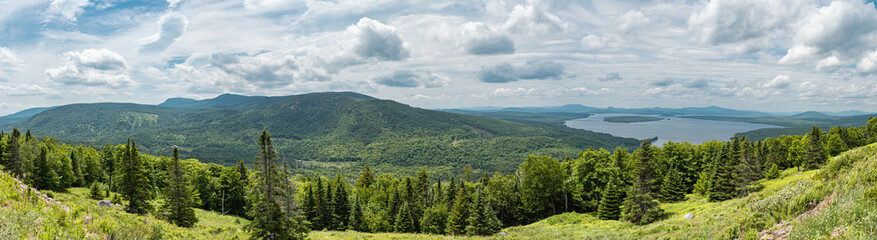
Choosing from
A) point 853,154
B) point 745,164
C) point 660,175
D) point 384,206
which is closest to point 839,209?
point 853,154

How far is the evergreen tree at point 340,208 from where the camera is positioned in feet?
140

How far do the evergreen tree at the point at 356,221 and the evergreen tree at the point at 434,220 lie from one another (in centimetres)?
746

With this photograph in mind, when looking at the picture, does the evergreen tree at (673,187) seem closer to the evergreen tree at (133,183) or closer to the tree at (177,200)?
the tree at (177,200)

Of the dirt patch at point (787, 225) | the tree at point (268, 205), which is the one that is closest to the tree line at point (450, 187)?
the tree at point (268, 205)

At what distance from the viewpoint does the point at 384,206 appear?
50.6 meters

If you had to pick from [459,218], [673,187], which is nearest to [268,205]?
[459,218]

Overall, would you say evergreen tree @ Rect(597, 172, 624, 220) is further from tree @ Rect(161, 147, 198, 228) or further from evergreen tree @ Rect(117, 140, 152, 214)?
evergreen tree @ Rect(117, 140, 152, 214)

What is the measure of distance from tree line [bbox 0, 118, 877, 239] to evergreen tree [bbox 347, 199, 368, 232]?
14cm

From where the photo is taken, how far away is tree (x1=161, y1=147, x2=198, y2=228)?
1073 inches

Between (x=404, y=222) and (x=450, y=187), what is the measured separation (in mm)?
8875

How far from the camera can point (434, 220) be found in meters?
39.7

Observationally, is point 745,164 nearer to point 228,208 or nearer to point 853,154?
point 853,154

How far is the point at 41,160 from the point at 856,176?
62575 millimetres

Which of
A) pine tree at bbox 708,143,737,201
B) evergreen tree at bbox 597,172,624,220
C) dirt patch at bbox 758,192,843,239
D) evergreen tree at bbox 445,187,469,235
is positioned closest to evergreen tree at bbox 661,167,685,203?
pine tree at bbox 708,143,737,201
